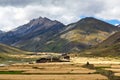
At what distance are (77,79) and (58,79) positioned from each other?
14.7 feet

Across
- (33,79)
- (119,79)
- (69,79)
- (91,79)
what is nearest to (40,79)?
(33,79)

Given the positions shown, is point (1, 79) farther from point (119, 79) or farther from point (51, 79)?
point (119, 79)

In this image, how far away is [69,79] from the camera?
3054 inches

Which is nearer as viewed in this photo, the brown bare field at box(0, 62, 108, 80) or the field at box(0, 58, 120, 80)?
the brown bare field at box(0, 62, 108, 80)

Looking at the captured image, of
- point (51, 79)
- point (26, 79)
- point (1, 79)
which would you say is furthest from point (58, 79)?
point (1, 79)

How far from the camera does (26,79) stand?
7825cm

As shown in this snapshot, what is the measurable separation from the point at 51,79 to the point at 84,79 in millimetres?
7873

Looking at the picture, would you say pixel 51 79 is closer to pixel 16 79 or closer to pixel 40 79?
pixel 40 79

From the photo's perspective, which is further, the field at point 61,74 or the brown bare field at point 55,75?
the field at point 61,74

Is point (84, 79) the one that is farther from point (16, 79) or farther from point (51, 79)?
point (16, 79)

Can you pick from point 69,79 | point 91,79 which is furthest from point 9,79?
point 91,79

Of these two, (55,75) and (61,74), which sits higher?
(61,74)

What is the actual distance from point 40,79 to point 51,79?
8.65 feet

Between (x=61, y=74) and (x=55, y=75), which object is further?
(x=61, y=74)
